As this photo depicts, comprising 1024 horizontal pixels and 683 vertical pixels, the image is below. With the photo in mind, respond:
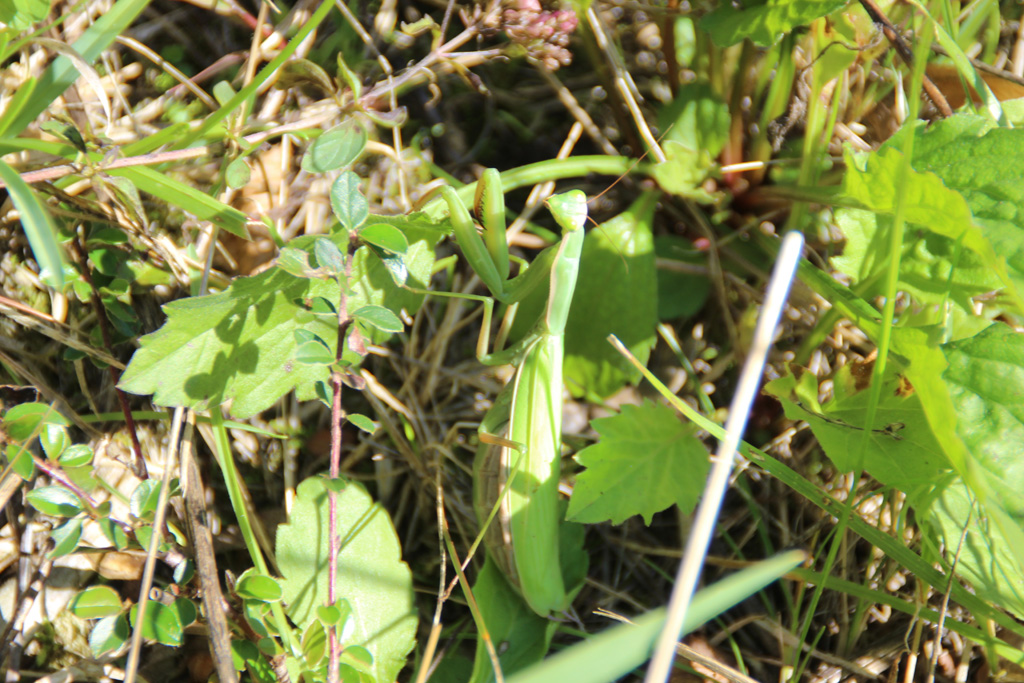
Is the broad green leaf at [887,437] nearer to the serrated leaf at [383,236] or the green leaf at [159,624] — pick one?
the serrated leaf at [383,236]

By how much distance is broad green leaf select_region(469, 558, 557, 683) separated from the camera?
1610 millimetres

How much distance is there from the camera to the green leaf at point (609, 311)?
192 centimetres

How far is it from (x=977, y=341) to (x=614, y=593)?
109 centimetres

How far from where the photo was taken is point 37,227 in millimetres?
1077

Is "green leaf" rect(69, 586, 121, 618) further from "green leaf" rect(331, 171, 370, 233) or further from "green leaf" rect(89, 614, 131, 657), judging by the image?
"green leaf" rect(331, 171, 370, 233)

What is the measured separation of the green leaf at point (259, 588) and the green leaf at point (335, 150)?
2.99 ft

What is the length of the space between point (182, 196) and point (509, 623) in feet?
4.18

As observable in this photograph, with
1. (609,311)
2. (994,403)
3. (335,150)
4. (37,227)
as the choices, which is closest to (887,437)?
(994,403)

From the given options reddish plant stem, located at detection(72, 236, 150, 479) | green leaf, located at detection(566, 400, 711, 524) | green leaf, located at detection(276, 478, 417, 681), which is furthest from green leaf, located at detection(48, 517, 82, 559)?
green leaf, located at detection(566, 400, 711, 524)

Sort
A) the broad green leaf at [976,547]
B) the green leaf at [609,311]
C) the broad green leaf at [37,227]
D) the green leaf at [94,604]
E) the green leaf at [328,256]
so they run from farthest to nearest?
the green leaf at [609,311], the broad green leaf at [976,547], the green leaf at [94,604], the green leaf at [328,256], the broad green leaf at [37,227]

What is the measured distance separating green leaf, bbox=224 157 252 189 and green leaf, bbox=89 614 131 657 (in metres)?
1.00

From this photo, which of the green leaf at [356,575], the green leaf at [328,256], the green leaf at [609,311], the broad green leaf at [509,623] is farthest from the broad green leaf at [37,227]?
the green leaf at [609,311]

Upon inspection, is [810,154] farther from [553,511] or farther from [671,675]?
[671,675]

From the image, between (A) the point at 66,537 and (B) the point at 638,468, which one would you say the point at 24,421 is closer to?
(A) the point at 66,537
